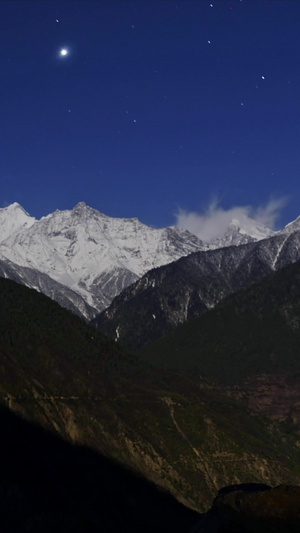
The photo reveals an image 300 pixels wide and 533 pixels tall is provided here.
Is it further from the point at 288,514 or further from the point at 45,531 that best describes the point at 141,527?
the point at 288,514

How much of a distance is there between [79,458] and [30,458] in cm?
3926

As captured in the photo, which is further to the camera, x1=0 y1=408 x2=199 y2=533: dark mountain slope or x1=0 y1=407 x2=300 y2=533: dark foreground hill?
x1=0 y1=408 x2=199 y2=533: dark mountain slope

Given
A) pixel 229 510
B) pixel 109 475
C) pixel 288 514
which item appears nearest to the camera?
pixel 288 514

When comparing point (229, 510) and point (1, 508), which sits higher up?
point (1, 508)

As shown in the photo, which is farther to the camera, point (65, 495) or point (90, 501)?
point (90, 501)

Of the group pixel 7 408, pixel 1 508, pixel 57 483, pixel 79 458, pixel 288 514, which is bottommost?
pixel 288 514

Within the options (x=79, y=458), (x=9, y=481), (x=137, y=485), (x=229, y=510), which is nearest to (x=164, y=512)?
(x=137, y=485)

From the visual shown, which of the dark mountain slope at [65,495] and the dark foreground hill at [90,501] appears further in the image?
the dark mountain slope at [65,495]

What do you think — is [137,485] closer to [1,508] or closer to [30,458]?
[30,458]

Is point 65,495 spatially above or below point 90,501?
above

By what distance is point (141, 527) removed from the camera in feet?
474

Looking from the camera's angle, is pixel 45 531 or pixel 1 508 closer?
pixel 45 531

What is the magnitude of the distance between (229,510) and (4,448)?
361ft

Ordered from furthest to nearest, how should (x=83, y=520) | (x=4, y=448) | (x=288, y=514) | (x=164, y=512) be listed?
(x=164, y=512), (x=4, y=448), (x=83, y=520), (x=288, y=514)
